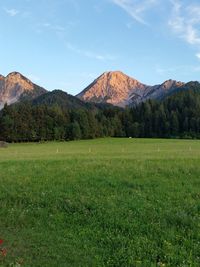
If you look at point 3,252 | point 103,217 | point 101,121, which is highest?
point 101,121

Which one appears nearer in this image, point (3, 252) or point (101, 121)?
point (3, 252)

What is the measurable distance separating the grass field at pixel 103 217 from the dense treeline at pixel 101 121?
114351 mm

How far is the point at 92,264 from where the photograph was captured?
39.5 ft

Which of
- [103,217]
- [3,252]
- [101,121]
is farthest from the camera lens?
[101,121]

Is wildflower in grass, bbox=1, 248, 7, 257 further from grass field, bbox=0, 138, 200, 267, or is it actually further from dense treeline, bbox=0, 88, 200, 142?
dense treeline, bbox=0, 88, 200, 142

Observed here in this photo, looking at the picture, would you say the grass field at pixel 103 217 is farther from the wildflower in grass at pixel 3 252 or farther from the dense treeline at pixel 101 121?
the dense treeline at pixel 101 121

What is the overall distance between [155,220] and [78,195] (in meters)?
5.18

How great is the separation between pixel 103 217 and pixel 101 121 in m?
148

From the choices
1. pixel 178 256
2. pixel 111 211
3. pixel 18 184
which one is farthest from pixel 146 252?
pixel 18 184

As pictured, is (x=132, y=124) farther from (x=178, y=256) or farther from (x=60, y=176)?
(x=178, y=256)

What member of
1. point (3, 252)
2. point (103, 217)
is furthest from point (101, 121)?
point (3, 252)

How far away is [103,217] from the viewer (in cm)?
1667

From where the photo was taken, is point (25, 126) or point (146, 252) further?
point (25, 126)

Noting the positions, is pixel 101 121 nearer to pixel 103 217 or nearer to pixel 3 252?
pixel 103 217
